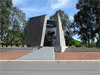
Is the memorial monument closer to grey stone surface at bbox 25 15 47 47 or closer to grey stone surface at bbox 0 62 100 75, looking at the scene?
grey stone surface at bbox 25 15 47 47

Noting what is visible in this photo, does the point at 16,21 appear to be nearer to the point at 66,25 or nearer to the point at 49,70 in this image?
the point at 66,25

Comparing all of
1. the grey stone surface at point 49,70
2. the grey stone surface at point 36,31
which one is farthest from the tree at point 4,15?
the grey stone surface at point 49,70

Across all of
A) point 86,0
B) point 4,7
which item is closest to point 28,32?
point 4,7

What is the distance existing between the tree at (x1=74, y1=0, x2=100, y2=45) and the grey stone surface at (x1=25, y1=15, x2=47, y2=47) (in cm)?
1486

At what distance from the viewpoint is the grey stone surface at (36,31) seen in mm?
28078

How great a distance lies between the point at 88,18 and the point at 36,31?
17933 mm

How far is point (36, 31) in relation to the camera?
96.6 feet

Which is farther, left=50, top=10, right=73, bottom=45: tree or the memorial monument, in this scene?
left=50, top=10, right=73, bottom=45: tree

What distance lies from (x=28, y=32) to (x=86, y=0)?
67.7 ft

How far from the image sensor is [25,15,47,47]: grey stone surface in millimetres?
28078

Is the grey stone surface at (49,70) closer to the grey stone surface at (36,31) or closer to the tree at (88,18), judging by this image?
the grey stone surface at (36,31)

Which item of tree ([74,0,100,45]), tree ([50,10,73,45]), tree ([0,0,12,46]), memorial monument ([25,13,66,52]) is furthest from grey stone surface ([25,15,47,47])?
tree ([50,10,73,45])

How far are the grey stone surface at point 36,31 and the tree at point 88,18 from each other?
14.9m

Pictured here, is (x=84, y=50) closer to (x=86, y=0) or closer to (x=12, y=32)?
(x=86, y=0)
